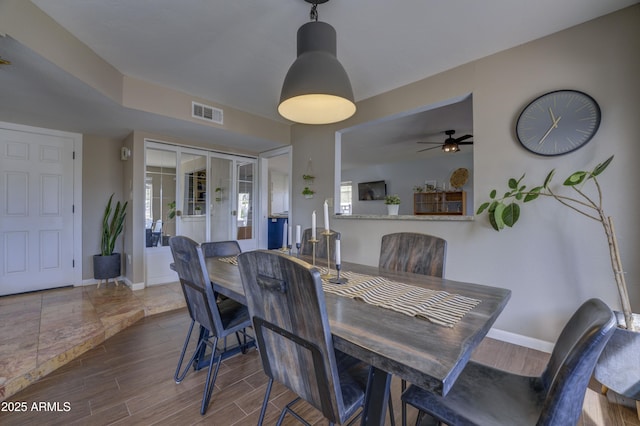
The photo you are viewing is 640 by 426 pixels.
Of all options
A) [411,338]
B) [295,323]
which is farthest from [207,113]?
[411,338]

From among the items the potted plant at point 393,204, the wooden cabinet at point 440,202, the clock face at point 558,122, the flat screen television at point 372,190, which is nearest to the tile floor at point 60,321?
the potted plant at point 393,204

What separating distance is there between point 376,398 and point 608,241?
190cm

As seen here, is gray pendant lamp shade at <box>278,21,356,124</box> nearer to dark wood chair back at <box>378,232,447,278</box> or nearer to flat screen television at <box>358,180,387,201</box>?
dark wood chair back at <box>378,232,447,278</box>

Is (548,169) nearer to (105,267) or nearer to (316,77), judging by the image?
(316,77)

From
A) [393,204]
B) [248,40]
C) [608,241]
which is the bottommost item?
[608,241]

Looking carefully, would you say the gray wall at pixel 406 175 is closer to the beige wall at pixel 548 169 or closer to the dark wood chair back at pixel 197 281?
the beige wall at pixel 548 169

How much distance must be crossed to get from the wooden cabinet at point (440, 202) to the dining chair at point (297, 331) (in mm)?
5503

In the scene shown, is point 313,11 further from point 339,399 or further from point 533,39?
point 339,399

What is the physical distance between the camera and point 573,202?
6.93ft

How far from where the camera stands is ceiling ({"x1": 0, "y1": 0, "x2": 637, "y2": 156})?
189cm

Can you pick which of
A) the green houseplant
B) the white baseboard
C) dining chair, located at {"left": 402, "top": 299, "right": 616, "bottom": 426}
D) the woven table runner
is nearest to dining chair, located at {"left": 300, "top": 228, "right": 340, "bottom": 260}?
the woven table runner

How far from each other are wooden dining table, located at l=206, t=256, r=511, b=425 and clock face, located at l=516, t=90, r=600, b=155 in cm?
151

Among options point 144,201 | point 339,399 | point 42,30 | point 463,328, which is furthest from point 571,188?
point 144,201

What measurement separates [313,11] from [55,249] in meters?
4.33
